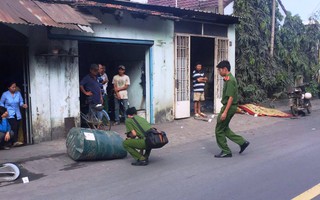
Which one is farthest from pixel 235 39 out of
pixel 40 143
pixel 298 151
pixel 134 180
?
pixel 134 180

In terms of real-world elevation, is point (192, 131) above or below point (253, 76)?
below

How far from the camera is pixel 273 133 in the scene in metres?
10.7

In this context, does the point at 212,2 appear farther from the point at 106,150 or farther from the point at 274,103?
the point at 106,150

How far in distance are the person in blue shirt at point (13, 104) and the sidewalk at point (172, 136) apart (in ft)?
2.00

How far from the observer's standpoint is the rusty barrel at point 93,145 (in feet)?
24.1

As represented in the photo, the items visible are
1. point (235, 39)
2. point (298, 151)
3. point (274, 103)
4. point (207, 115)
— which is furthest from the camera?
point (274, 103)

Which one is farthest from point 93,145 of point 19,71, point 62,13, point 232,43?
point 232,43

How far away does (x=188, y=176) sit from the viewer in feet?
20.8

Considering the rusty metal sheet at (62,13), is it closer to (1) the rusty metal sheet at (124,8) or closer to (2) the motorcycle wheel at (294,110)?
(1) the rusty metal sheet at (124,8)

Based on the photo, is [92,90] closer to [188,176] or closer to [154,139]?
[154,139]

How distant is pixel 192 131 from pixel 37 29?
5072mm

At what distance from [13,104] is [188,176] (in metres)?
4.40

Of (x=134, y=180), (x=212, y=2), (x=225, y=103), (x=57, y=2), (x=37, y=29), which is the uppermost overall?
(x=212, y=2)

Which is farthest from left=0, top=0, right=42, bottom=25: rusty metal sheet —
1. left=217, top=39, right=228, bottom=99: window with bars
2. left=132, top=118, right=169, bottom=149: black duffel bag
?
left=217, top=39, right=228, bottom=99: window with bars
